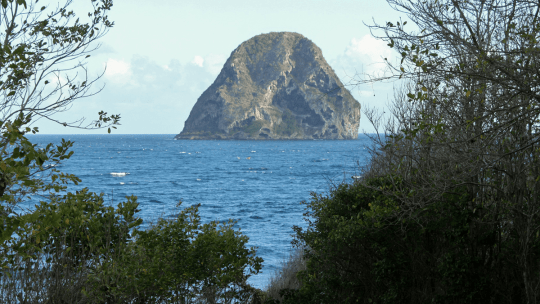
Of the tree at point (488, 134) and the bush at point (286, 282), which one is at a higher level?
the tree at point (488, 134)

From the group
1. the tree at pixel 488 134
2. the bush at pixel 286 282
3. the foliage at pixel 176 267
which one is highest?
the tree at pixel 488 134

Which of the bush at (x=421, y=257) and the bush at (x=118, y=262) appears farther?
the bush at (x=421, y=257)

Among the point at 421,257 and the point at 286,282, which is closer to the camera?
the point at 421,257

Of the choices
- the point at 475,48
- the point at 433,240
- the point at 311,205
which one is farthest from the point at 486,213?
the point at 311,205

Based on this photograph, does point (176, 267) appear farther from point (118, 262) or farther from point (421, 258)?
point (421, 258)

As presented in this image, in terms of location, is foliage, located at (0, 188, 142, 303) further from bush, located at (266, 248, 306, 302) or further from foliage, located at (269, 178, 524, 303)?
bush, located at (266, 248, 306, 302)

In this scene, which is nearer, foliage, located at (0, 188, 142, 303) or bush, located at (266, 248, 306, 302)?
foliage, located at (0, 188, 142, 303)

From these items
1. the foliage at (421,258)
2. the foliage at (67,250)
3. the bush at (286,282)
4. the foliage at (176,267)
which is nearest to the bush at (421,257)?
the foliage at (421,258)

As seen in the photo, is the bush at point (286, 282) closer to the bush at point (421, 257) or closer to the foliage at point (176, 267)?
the foliage at point (176, 267)

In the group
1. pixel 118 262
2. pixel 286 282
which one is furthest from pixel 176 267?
pixel 286 282

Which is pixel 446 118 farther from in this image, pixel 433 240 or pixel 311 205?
pixel 311 205

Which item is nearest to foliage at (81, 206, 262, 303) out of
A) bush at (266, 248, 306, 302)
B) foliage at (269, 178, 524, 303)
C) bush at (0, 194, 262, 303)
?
bush at (0, 194, 262, 303)

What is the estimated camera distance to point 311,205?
812 centimetres

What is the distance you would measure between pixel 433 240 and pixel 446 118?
6.12 ft
